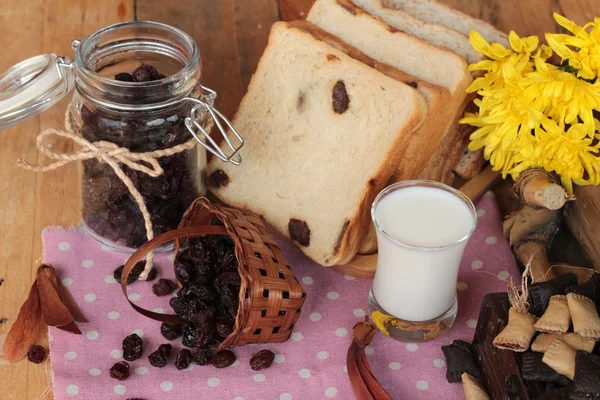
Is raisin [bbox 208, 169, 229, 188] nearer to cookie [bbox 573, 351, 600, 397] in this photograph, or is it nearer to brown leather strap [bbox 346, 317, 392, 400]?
brown leather strap [bbox 346, 317, 392, 400]

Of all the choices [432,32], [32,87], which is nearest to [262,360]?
[32,87]

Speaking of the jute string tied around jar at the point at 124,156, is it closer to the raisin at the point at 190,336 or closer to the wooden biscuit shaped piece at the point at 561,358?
the raisin at the point at 190,336

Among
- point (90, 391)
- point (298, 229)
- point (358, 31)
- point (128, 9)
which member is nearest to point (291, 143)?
point (298, 229)

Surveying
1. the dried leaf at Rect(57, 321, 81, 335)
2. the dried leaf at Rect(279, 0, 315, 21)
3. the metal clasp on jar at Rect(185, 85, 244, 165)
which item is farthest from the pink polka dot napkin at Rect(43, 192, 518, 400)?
the dried leaf at Rect(279, 0, 315, 21)

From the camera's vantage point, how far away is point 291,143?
196 centimetres

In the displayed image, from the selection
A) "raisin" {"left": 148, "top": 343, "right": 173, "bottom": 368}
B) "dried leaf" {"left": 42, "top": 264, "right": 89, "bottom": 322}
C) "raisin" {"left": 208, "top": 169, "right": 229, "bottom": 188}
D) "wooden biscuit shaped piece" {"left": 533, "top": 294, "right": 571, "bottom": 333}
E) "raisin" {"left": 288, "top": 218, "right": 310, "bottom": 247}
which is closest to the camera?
"wooden biscuit shaped piece" {"left": 533, "top": 294, "right": 571, "bottom": 333}

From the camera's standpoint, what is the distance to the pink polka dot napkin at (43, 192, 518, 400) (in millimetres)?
1667

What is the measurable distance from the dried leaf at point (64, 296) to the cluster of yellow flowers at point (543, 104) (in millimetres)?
966

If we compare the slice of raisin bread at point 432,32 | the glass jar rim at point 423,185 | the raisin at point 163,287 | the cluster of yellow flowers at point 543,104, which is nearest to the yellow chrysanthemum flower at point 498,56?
the cluster of yellow flowers at point 543,104

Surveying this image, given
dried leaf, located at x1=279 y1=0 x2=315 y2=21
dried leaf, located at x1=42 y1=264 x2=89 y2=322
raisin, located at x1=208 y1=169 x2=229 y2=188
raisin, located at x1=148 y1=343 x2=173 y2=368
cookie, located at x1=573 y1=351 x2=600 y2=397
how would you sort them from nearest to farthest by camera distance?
cookie, located at x1=573 y1=351 x2=600 y2=397 < raisin, located at x1=148 y1=343 x2=173 y2=368 < dried leaf, located at x1=42 y1=264 x2=89 y2=322 < raisin, located at x1=208 y1=169 x2=229 y2=188 < dried leaf, located at x1=279 y1=0 x2=315 y2=21

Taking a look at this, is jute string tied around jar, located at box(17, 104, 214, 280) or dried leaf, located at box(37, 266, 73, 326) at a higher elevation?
jute string tied around jar, located at box(17, 104, 214, 280)

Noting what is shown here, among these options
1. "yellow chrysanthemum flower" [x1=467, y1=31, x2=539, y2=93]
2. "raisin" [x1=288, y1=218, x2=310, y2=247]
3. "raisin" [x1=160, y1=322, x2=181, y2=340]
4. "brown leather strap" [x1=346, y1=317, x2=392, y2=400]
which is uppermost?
"yellow chrysanthemum flower" [x1=467, y1=31, x2=539, y2=93]

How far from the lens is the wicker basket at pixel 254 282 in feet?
5.33

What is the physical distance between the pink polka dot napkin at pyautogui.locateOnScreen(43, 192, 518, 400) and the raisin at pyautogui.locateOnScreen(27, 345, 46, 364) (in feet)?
0.09
